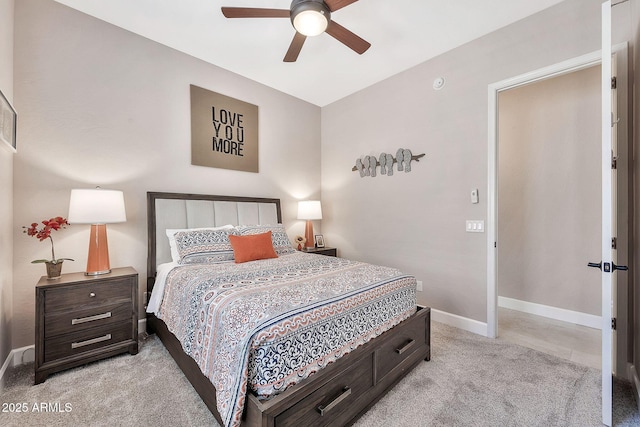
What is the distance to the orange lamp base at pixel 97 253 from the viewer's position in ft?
7.36

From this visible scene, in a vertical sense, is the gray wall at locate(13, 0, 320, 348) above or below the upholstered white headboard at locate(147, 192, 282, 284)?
above

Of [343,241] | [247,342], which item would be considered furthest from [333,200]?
[247,342]

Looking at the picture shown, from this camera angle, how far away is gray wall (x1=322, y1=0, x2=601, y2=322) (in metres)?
2.42

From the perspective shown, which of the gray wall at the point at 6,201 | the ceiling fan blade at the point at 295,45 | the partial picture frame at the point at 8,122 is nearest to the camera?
the partial picture frame at the point at 8,122

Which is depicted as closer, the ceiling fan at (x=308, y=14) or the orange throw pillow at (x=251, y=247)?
the ceiling fan at (x=308, y=14)

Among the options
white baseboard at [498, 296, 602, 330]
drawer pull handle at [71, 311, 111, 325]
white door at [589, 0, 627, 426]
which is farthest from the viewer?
white baseboard at [498, 296, 602, 330]

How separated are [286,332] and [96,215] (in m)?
1.92

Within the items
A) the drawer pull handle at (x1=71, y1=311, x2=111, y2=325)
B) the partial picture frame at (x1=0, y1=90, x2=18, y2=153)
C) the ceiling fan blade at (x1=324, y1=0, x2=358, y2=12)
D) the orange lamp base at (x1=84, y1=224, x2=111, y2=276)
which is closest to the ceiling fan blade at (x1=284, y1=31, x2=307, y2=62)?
the ceiling fan blade at (x1=324, y1=0, x2=358, y2=12)

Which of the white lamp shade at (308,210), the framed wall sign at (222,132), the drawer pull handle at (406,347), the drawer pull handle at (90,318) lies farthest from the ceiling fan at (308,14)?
the drawer pull handle at (90,318)

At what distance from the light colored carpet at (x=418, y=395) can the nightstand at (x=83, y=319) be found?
0.11 m

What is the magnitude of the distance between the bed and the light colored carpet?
0.41 feet

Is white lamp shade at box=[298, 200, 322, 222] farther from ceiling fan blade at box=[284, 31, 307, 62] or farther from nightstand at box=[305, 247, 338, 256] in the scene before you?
ceiling fan blade at box=[284, 31, 307, 62]

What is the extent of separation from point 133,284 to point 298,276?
1.47 m

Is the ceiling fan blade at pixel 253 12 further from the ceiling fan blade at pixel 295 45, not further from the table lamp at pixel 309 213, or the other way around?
the table lamp at pixel 309 213
